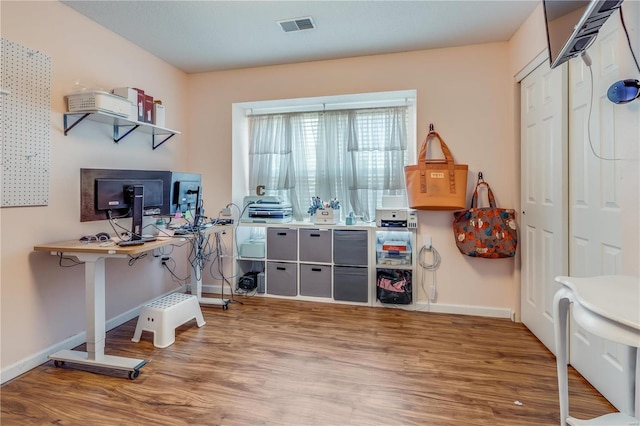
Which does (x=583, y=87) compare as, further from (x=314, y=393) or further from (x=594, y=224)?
(x=314, y=393)

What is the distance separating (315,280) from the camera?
3.23m

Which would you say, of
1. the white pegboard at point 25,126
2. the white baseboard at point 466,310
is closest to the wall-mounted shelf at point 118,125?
the white pegboard at point 25,126

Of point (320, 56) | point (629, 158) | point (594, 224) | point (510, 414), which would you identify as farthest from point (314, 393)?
point (320, 56)

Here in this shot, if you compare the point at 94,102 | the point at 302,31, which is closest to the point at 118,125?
the point at 94,102

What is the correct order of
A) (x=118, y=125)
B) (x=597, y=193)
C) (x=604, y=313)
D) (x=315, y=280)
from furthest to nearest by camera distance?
(x=315, y=280)
(x=118, y=125)
(x=597, y=193)
(x=604, y=313)

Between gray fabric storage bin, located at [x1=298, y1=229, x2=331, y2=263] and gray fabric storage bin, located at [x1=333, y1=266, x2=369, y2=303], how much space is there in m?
0.18

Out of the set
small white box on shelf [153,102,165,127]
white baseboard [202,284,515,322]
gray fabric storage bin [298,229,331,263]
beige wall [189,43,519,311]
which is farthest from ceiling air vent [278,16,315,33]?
white baseboard [202,284,515,322]

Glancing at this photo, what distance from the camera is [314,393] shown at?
68.6 inches

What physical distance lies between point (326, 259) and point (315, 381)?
56.4 inches

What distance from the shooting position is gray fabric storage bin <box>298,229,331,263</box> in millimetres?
3170

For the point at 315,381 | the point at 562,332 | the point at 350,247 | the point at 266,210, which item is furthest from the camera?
the point at 266,210

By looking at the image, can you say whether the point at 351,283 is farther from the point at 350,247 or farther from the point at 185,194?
the point at 185,194

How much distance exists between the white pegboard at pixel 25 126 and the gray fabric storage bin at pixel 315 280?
2.19 metres

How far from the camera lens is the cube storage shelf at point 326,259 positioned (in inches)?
121
